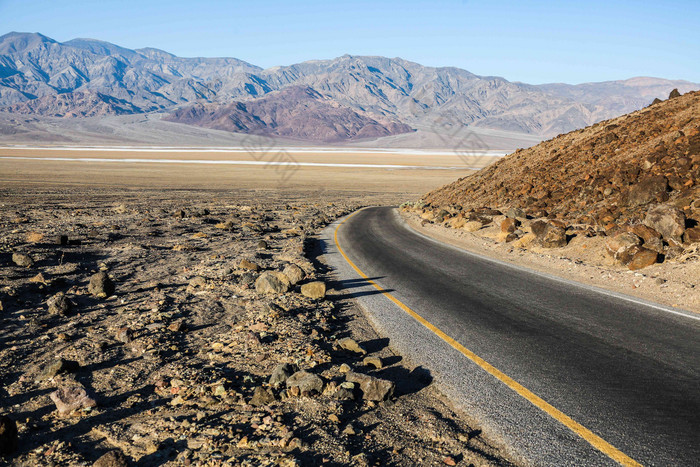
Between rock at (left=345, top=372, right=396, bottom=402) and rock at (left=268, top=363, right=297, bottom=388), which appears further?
rock at (left=268, top=363, right=297, bottom=388)

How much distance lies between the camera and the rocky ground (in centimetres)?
384

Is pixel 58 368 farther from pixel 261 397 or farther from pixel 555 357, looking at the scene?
pixel 555 357

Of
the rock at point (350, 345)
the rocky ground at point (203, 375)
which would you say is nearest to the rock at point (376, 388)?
the rocky ground at point (203, 375)

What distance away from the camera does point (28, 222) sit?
57.1 feet

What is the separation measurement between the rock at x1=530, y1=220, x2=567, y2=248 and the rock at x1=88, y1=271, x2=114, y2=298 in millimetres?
11577

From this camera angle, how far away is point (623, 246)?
1121cm

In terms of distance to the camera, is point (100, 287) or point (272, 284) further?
point (272, 284)

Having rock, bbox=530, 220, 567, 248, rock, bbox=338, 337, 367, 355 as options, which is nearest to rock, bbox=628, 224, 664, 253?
rock, bbox=530, 220, 567, 248

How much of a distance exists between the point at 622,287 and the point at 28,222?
19.8 metres

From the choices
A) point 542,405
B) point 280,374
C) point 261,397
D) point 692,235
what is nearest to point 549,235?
point 692,235

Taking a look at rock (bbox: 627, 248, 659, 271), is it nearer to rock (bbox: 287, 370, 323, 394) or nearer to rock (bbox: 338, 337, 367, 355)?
rock (bbox: 338, 337, 367, 355)

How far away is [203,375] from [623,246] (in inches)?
412

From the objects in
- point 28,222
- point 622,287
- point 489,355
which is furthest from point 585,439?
point 28,222

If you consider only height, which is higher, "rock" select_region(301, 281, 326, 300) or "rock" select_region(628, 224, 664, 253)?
"rock" select_region(628, 224, 664, 253)
